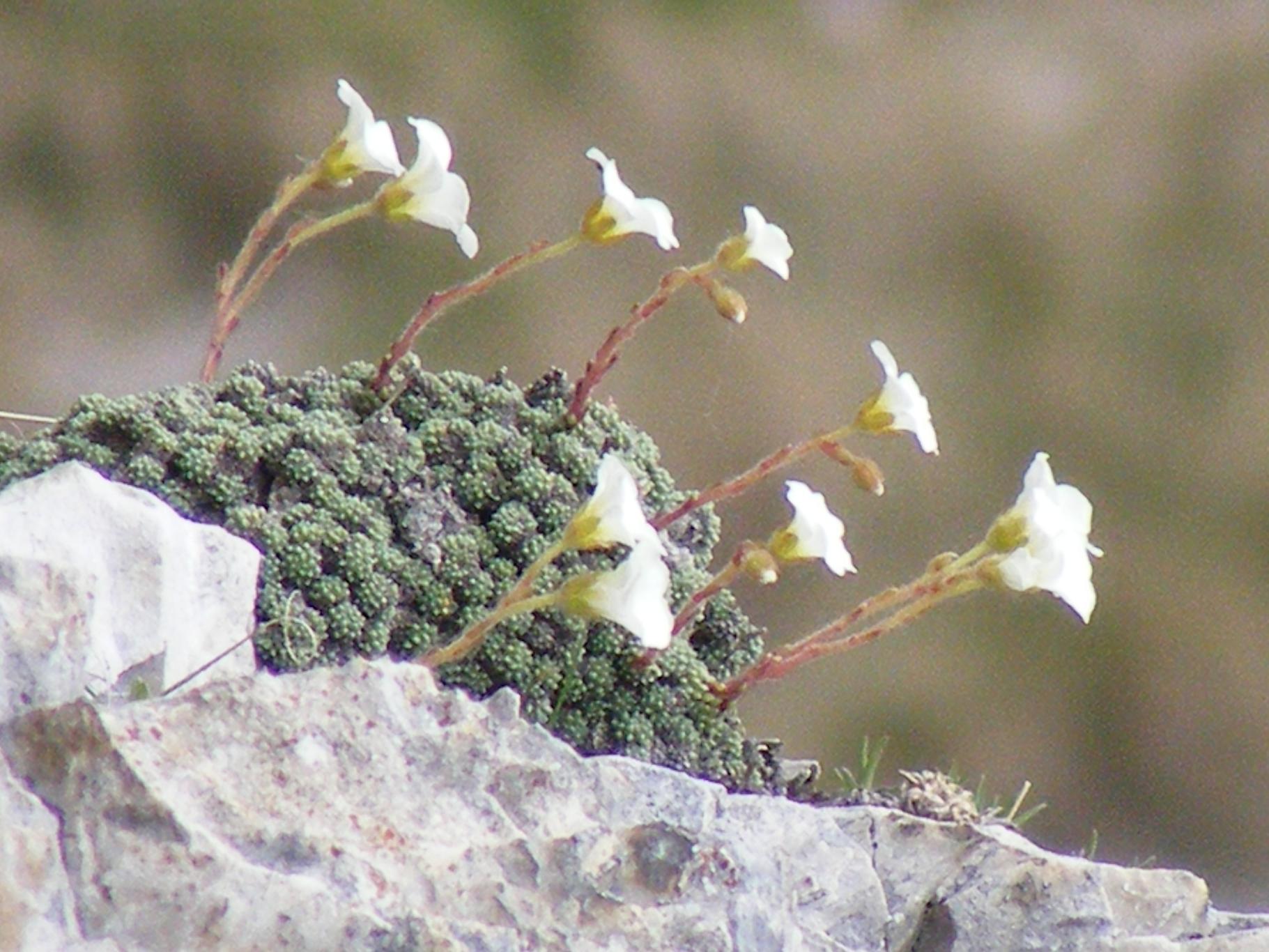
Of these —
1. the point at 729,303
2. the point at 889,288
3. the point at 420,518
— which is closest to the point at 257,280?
the point at 420,518

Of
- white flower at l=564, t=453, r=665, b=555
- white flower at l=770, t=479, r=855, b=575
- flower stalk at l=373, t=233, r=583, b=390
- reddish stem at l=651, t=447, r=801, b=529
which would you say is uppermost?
flower stalk at l=373, t=233, r=583, b=390

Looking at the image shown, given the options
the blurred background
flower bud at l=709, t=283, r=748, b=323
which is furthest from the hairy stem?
the blurred background

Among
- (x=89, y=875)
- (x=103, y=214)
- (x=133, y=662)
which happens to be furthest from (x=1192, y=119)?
(x=89, y=875)

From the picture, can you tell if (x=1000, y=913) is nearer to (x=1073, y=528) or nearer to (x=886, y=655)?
(x=1073, y=528)

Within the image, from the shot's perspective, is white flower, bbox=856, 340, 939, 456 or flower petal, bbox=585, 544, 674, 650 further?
white flower, bbox=856, 340, 939, 456

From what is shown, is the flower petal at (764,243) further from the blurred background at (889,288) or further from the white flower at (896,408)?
the blurred background at (889,288)

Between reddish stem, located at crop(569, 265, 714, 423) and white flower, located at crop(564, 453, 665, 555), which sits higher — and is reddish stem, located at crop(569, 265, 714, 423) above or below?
above


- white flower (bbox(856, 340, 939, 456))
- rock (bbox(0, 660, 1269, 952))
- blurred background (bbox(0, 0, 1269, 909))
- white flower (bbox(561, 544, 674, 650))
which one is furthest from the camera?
blurred background (bbox(0, 0, 1269, 909))

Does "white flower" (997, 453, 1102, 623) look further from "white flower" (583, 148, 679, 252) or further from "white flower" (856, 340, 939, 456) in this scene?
"white flower" (583, 148, 679, 252)

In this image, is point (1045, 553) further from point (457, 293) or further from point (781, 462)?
point (457, 293)
